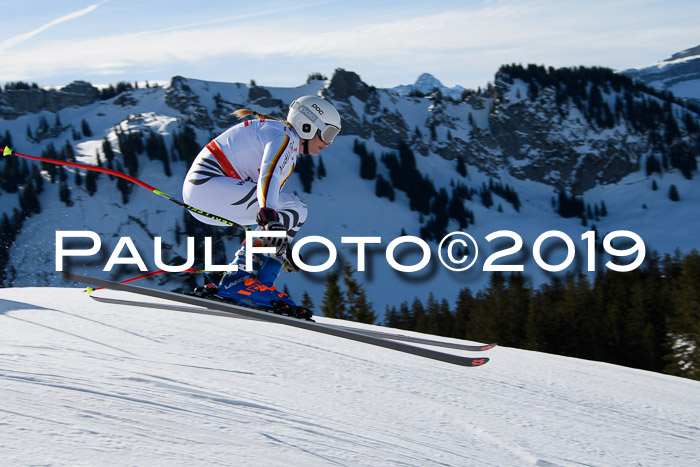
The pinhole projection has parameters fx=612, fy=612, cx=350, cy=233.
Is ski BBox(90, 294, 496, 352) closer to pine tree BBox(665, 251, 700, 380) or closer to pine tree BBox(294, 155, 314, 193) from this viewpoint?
pine tree BBox(665, 251, 700, 380)

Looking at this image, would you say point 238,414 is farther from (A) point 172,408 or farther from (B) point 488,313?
(B) point 488,313

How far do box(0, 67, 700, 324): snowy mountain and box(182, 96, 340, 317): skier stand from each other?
8996 centimetres

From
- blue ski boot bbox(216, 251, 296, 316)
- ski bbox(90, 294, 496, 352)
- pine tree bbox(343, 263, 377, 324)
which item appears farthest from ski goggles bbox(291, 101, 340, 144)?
pine tree bbox(343, 263, 377, 324)

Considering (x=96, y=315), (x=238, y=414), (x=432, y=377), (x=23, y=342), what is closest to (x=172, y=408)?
(x=238, y=414)

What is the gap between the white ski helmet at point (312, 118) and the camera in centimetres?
527

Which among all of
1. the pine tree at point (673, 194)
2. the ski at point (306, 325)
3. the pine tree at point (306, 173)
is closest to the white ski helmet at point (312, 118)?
the ski at point (306, 325)

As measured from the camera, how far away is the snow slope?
2.49 m

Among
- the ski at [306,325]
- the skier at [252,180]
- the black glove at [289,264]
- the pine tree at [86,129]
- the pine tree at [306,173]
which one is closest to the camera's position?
the ski at [306,325]

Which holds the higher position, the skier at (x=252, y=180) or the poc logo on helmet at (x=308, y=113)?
the poc logo on helmet at (x=308, y=113)

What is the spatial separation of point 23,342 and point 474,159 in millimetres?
187588

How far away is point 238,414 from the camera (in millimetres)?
2955

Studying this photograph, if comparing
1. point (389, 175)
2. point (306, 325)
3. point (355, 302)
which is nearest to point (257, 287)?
point (306, 325)

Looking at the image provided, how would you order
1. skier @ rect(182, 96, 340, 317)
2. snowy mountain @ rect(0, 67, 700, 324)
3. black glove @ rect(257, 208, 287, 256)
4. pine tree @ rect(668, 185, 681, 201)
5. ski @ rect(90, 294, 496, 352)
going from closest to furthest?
1. black glove @ rect(257, 208, 287, 256)
2. skier @ rect(182, 96, 340, 317)
3. ski @ rect(90, 294, 496, 352)
4. snowy mountain @ rect(0, 67, 700, 324)
5. pine tree @ rect(668, 185, 681, 201)

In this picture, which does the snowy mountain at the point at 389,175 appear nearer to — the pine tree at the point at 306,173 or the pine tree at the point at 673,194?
the pine tree at the point at 673,194
